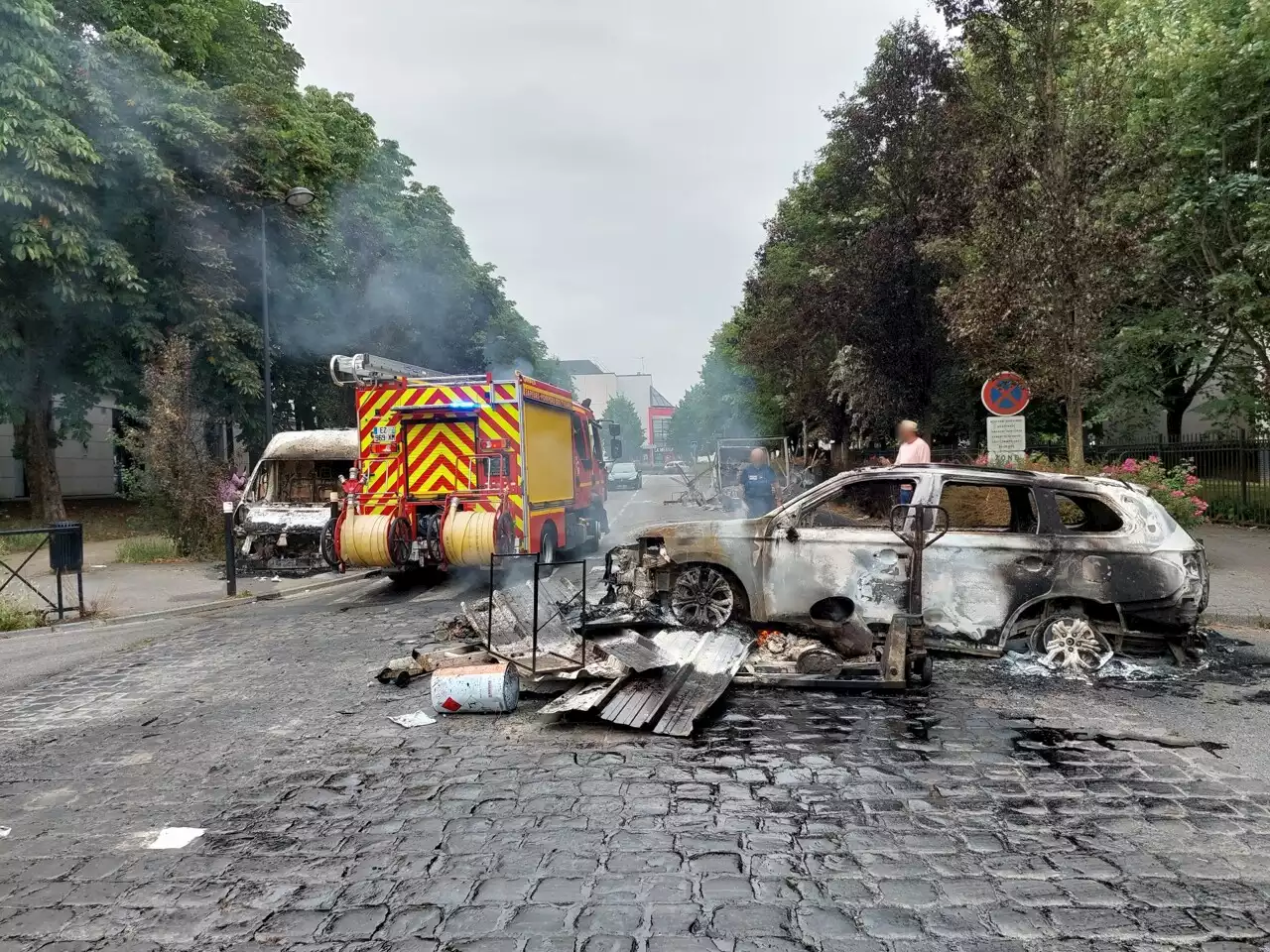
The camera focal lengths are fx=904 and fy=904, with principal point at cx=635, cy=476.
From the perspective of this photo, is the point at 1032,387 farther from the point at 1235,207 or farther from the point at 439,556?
the point at 439,556

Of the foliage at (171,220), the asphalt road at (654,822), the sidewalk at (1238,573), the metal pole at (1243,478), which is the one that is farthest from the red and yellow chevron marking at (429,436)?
the metal pole at (1243,478)

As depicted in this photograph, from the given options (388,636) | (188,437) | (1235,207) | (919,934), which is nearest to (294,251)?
(188,437)

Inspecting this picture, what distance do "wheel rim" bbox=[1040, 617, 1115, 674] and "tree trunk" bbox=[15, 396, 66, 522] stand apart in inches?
857

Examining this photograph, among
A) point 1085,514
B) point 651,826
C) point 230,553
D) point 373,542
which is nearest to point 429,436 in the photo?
point 373,542

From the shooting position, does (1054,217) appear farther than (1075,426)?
No

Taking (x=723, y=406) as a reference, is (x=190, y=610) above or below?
below

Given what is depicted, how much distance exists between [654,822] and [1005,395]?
10.4 m

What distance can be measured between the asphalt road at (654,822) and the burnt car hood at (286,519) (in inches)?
262

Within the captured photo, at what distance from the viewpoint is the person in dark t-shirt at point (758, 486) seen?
1352 centimetres

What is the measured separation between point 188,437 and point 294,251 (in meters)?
10.4

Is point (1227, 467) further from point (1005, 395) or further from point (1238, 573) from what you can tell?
point (1005, 395)

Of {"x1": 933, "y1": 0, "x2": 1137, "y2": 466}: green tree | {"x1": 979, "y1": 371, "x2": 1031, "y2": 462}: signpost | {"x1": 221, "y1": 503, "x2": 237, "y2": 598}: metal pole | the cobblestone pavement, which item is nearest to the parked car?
{"x1": 979, "y1": 371, "x2": 1031, "y2": 462}: signpost

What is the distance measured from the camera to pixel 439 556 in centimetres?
1129

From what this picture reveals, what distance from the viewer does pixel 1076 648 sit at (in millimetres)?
6730
